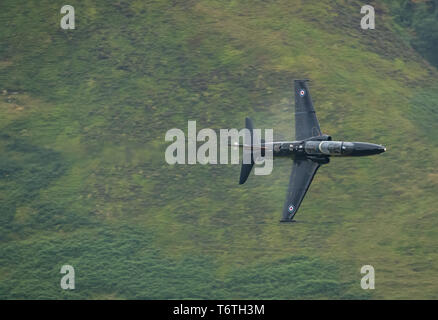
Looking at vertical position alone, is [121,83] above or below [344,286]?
above

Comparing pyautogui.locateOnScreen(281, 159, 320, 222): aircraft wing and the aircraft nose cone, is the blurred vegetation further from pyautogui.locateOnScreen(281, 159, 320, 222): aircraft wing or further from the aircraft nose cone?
the aircraft nose cone

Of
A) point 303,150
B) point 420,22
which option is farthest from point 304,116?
point 420,22

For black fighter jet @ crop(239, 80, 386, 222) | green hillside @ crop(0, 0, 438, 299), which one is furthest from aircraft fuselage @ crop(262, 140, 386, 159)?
green hillside @ crop(0, 0, 438, 299)

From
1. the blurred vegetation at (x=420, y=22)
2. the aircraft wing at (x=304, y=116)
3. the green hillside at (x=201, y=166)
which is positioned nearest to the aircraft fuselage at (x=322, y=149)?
the aircraft wing at (x=304, y=116)

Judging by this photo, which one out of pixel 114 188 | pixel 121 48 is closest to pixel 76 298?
pixel 114 188

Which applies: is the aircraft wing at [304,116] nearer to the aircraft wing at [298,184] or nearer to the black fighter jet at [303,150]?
the black fighter jet at [303,150]

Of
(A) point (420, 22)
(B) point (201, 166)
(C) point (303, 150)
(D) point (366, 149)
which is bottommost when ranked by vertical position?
(D) point (366, 149)

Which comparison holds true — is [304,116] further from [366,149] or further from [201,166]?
[201,166]

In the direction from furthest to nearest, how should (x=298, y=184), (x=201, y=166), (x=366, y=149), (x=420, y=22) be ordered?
(x=420, y=22), (x=201, y=166), (x=298, y=184), (x=366, y=149)

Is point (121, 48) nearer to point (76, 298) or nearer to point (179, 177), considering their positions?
point (179, 177)
